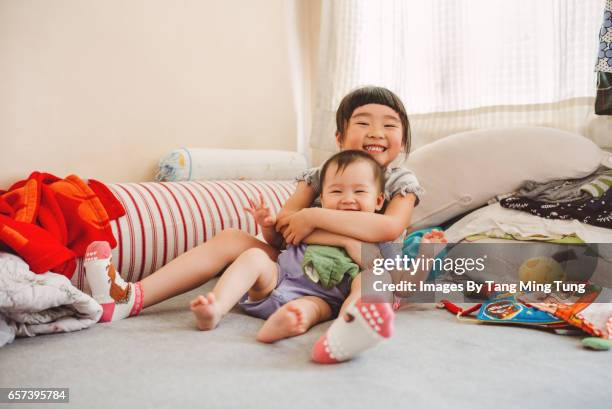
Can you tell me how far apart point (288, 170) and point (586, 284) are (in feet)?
4.33

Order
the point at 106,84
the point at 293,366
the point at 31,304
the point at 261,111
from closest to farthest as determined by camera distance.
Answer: the point at 293,366
the point at 31,304
the point at 106,84
the point at 261,111

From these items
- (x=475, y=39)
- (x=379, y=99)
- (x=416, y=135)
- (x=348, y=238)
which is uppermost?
(x=475, y=39)

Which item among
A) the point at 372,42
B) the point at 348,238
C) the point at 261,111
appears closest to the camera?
the point at 348,238

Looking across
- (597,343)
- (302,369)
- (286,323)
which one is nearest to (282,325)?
(286,323)

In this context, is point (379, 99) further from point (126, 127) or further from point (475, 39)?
point (126, 127)

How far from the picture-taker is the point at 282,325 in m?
0.93

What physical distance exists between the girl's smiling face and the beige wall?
917 millimetres

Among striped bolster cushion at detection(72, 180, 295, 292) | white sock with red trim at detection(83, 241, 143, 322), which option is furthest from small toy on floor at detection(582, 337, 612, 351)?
striped bolster cushion at detection(72, 180, 295, 292)

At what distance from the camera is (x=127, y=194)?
58.1 inches

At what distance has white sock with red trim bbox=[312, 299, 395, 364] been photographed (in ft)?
2.52

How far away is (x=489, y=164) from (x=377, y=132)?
0.41 metres

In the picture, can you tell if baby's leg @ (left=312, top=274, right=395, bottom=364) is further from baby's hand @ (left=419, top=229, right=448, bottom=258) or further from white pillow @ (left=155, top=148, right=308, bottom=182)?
white pillow @ (left=155, top=148, right=308, bottom=182)

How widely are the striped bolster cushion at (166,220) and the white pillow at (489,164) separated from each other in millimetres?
530

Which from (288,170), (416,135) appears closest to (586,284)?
(416,135)
